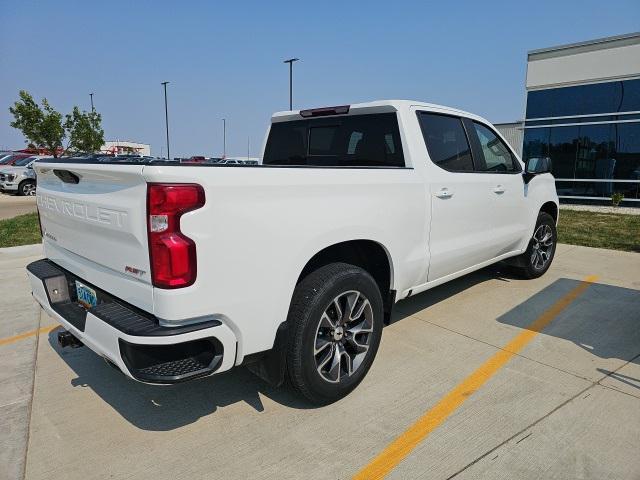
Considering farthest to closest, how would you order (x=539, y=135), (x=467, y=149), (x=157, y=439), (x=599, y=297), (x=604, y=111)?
(x=539, y=135) → (x=604, y=111) → (x=599, y=297) → (x=467, y=149) → (x=157, y=439)

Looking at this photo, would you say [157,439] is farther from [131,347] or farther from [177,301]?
[177,301]

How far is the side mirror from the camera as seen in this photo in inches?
197

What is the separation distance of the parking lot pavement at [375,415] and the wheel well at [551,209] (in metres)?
2.00

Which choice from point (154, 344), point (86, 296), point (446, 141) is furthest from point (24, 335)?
point (446, 141)

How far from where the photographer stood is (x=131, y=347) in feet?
6.95

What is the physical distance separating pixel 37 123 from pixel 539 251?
1314 inches

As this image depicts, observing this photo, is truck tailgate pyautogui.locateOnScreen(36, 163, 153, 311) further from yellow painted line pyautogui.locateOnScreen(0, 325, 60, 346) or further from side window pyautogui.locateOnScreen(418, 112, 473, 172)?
side window pyautogui.locateOnScreen(418, 112, 473, 172)

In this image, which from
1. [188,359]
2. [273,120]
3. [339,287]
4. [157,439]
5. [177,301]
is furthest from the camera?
[273,120]

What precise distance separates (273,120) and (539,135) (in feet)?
50.0

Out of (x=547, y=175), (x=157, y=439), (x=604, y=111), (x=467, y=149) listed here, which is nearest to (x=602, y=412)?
(x=467, y=149)

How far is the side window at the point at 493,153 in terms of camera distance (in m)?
4.52

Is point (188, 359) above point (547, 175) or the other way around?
the other way around

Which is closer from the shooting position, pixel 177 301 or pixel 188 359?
pixel 177 301

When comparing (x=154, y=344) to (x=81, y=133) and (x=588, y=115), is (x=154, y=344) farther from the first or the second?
(x=81, y=133)
